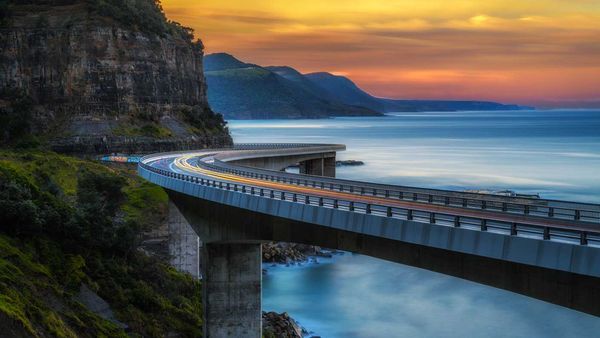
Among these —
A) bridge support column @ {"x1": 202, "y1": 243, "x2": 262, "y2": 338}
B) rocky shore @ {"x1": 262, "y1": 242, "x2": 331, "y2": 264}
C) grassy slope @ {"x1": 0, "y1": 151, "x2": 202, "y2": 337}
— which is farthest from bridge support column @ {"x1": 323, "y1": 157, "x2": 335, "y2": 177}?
bridge support column @ {"x1": 202, "y1": 243, "x2": 262, "y2": 338}

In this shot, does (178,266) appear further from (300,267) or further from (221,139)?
(221,139)

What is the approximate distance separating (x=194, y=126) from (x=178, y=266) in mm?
60064

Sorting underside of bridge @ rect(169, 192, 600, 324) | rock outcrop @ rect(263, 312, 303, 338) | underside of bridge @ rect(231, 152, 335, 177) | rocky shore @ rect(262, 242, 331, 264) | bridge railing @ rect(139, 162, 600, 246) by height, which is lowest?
rocky shore @ rect(262, 242, 331, 264)

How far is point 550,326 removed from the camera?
56.0 metres

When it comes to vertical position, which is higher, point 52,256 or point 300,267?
point 52,256

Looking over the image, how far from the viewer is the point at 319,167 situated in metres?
119

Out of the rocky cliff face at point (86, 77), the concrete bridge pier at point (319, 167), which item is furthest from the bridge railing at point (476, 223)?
the concrete bridge pier at point (319, 167)

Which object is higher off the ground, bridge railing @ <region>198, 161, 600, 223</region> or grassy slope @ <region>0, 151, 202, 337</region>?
bridge railing @ <region>198, 161, 600, 223</region>

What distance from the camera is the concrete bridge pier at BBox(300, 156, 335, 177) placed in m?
118

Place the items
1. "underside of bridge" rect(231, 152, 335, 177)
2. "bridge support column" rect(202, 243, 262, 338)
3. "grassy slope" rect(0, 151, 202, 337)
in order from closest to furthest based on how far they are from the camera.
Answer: "grassy slope" rect(0, 151, 202, 337) < "bridge support column" rect(202, 243, 262, 338) < "underside of bridge" rect(231, 152, 335, 177)

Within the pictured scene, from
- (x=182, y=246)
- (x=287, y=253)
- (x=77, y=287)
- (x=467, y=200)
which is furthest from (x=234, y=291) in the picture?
(x=287, y=253)

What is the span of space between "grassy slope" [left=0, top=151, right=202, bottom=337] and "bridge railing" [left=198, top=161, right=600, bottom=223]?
10627 mm

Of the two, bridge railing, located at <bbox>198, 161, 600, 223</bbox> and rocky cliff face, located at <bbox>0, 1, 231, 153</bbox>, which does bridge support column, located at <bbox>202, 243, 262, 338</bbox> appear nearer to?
bridge railing, located at <bbox>198, 161, 600, 223</bbox>

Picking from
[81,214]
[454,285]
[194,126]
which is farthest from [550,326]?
[194,126]
